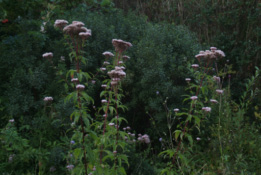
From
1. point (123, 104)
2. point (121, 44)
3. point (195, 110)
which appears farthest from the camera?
point (123, 104)

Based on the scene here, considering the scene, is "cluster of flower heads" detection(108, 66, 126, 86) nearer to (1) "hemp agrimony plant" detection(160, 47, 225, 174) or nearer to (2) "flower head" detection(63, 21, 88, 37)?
(2) "flower head" detection(63, 21, 88, 37)

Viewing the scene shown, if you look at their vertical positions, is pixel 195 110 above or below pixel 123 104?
above

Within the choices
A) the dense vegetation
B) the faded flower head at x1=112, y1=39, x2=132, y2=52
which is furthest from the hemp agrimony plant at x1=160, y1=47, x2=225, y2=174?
the faded flower head at x1=112, y1=39, x2=132, y2=52

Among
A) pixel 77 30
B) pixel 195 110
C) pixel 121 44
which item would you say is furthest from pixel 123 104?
pixel 77 30

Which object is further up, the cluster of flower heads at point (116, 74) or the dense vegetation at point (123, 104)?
the cluster of flower heads at point (116, 74)

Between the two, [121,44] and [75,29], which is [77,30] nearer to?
[75,29]

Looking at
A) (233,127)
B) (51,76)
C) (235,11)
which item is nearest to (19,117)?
(51,76)

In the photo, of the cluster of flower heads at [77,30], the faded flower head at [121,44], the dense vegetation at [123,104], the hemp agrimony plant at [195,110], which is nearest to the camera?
the cluster of flower heads at [77,30]

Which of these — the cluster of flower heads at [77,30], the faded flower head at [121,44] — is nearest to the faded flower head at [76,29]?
the cluster of flower heads at [77,30]

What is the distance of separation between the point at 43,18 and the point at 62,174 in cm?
245

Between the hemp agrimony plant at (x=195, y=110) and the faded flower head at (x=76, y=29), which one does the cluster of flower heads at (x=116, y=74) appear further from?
the hemp agrimony plant at (x=195, y=110)

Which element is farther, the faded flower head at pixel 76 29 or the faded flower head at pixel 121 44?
the faded flower head at pixel 121 44

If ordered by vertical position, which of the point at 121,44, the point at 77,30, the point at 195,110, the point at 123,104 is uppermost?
the point at 77,30

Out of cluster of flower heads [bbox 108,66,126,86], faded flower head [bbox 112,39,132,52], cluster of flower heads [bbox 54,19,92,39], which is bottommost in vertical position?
cluster of flower heads [bbox 108,66,126,86]
